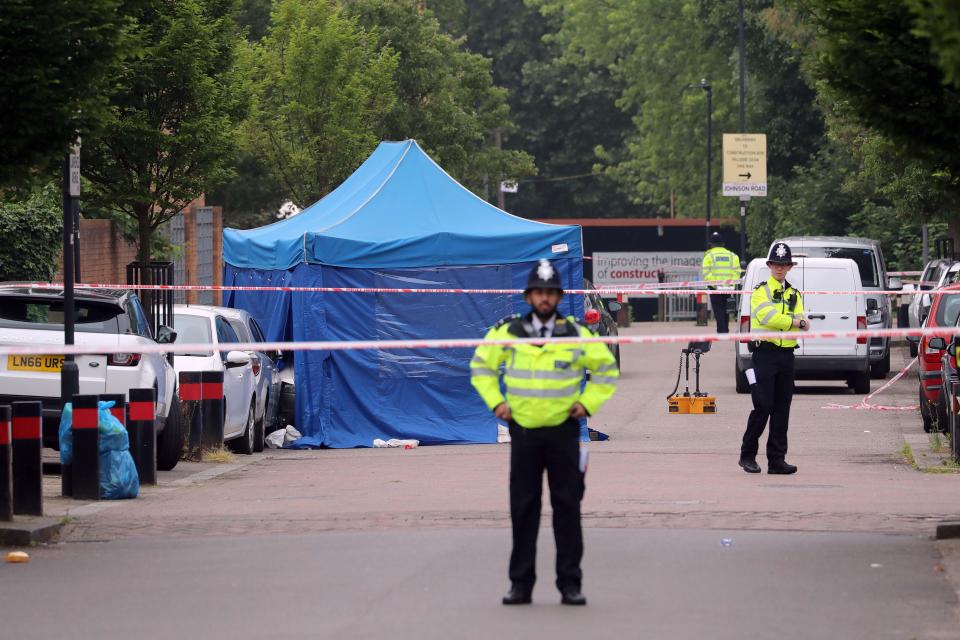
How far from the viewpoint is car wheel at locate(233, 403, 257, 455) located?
57.9 ft

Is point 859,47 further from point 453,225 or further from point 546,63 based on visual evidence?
point 546,63

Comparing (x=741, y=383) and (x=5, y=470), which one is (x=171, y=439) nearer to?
(x=5, y=470)

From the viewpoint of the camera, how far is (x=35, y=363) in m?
14.5

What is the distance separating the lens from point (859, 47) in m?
9.91

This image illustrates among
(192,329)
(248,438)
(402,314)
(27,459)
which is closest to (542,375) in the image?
(27,459)

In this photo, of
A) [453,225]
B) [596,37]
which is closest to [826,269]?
[453,225]

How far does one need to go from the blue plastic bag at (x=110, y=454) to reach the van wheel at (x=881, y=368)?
1526 centimetres

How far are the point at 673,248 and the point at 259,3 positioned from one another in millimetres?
14950

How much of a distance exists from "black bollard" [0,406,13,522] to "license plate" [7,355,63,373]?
3075 mm

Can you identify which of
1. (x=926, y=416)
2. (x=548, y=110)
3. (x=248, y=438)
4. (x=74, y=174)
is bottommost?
(x=248, y=438)

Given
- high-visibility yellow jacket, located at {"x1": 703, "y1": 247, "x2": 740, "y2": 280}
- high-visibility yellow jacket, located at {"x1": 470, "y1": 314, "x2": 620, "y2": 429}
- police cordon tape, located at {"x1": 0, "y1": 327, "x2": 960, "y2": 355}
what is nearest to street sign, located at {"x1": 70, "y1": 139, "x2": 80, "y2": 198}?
police cordon tape, located at {"x1": 0, "y1": 327, "x2": 960, "y2": 355}

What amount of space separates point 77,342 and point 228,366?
2.78 m

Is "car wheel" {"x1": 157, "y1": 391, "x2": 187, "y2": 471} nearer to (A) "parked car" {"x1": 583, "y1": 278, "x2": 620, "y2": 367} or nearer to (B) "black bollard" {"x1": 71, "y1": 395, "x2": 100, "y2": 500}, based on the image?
(B) "black bollard" {"x1": 71, "y1": 395, "x2": 100, "y2": 500}

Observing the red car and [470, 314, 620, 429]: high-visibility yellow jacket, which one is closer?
[470, 314, 620, 429]: high-visibility yellow jacket
